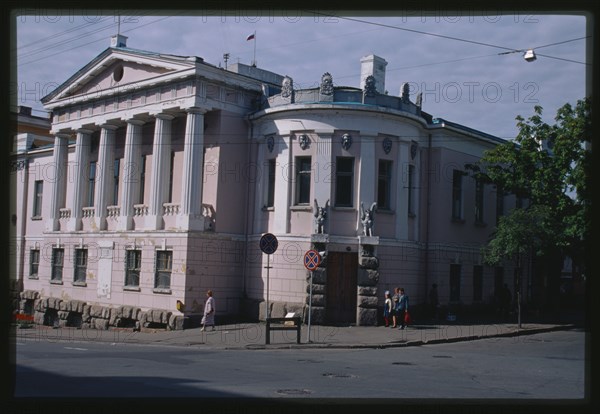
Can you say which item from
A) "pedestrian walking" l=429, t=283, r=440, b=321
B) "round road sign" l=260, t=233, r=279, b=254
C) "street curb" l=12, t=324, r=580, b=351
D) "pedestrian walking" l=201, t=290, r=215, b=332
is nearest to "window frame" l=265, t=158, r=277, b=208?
"pedestrian walking" l=201, t=290, r=215, b=332

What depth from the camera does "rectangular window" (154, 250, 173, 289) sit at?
91.8ft

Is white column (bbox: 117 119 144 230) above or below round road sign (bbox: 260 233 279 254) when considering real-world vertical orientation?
above

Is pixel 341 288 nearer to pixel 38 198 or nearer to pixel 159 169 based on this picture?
pixel 159 169

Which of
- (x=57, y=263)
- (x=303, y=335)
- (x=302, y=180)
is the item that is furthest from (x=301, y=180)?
(x=57, y=263)

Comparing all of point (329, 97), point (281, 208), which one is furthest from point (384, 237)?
point (329, 97)

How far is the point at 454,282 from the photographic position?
3178 centimetres

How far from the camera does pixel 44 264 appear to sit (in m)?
35.3

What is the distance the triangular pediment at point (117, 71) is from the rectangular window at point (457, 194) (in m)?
13.1

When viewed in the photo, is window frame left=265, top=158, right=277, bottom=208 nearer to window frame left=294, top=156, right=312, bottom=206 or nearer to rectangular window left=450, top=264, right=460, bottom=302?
window frame left=294, top=156, right=312, bottom=206

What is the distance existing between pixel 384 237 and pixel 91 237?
13710mm

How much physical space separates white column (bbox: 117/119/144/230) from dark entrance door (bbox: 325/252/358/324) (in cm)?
941

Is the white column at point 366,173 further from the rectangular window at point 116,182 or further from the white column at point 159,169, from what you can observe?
the rectangular window at point 116,182

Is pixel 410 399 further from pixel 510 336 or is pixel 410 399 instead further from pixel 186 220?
pixel 186 220

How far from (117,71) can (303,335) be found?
15.2 m
